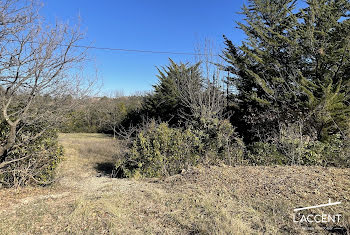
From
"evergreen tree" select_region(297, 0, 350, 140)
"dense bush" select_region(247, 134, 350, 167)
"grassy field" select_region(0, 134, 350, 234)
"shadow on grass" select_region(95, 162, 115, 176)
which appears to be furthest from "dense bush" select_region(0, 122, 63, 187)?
"evergreen tree" select_region(297, 0, 350, 140)

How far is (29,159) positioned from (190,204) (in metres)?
3.55

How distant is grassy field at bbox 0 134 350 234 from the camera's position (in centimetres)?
265

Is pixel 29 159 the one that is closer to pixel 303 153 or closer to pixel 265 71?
pixel 303 153

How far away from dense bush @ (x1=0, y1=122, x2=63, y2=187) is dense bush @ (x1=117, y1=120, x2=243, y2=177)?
5.63 feet

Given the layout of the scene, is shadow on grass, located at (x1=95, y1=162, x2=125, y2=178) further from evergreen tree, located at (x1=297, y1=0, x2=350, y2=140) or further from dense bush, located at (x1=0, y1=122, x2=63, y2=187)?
evergreen tree, located at (x1=297, y1=0, x2=350, y2=140)

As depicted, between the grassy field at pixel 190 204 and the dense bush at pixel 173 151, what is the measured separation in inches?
29.5

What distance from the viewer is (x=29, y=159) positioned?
443cm

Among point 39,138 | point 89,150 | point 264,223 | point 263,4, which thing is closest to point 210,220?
point 264,223

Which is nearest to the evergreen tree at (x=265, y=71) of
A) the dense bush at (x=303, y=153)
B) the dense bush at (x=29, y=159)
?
the dense bush at (x=303, y=153)

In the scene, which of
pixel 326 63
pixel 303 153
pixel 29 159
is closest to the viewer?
pixel 29 159

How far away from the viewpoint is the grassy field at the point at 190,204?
265cm

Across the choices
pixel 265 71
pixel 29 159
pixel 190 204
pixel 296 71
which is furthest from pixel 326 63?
pixel 29 159

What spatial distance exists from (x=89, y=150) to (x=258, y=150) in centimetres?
808

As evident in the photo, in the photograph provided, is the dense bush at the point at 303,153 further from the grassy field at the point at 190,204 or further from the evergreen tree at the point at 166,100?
the evergreen tree at the point at 166,100
